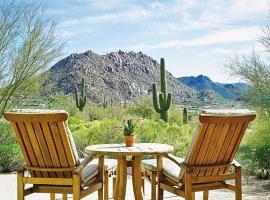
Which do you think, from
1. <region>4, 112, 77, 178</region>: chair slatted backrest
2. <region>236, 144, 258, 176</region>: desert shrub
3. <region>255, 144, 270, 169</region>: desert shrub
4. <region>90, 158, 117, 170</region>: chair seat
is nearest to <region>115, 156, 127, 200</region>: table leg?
<region>90, 158, 117, 170</region>: chair seat

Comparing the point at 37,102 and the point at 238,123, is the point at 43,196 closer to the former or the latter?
the point at 238,123

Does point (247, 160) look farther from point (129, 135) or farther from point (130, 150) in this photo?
point (130, 150)

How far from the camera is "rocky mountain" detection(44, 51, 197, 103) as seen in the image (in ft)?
148

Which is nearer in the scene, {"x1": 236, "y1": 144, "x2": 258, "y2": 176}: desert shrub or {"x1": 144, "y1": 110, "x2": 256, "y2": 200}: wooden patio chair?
{"x1": 144, "y1": 110, "x2": 256, "y2": 200}: wooden patio chair

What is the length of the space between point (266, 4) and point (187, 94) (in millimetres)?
39988

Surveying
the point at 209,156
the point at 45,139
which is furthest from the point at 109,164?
the point at 209,156

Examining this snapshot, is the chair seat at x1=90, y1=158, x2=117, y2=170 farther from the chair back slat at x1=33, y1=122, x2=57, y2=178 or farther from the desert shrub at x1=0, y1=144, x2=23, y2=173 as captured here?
the desert shrub at x1=0, y1=144, x2=23, y2=173

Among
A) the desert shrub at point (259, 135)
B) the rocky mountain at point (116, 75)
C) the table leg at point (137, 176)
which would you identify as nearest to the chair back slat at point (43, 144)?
the table leg at point (137, 176)

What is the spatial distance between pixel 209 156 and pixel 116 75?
47588 millimetres

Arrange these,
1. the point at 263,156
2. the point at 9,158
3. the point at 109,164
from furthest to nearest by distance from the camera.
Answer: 1. the point at 9,158
2. the point at 263,156
3. the point at 109,164

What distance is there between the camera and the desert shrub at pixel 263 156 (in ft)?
24.8

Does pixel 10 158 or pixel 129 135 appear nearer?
pixel 129 135

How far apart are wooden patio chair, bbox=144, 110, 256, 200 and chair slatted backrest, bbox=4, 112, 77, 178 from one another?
0.94 metres

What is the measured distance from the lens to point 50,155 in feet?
14.2
